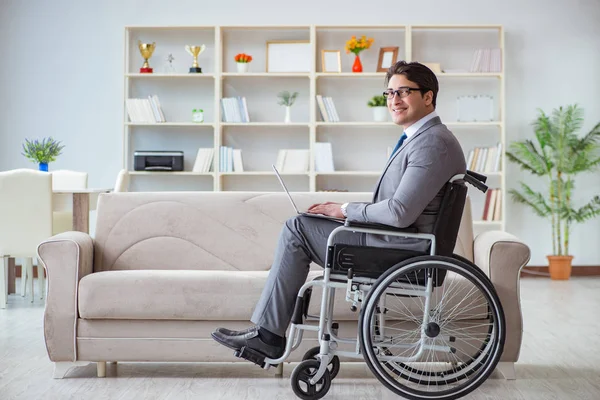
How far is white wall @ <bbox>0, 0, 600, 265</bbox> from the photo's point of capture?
685 centimetres

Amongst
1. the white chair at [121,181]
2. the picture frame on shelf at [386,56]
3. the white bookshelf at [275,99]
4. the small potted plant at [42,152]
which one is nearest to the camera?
the small potted plant at [42,152]

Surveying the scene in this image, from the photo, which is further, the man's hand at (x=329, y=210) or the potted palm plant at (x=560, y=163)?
the potted palm plant at (x=560, y=163)

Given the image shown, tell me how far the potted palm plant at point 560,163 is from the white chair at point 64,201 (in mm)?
3420

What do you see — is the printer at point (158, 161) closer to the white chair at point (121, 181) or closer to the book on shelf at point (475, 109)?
the white chair at point (121, 181)

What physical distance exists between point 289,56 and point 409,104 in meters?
4.13

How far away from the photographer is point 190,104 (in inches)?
273

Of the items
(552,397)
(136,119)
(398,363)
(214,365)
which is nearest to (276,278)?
(398,363)

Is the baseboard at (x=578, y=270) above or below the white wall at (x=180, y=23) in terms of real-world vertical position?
below

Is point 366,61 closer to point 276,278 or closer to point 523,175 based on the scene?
point 523,175

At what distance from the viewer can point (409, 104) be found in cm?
279

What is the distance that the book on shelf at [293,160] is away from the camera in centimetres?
667

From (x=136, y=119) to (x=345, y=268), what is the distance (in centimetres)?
447

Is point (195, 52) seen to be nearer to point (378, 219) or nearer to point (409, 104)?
point (409, 104)

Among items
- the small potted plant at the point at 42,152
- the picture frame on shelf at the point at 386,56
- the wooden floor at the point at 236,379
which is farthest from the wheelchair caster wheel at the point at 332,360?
the picture frame on shelf at the point at 386,56
